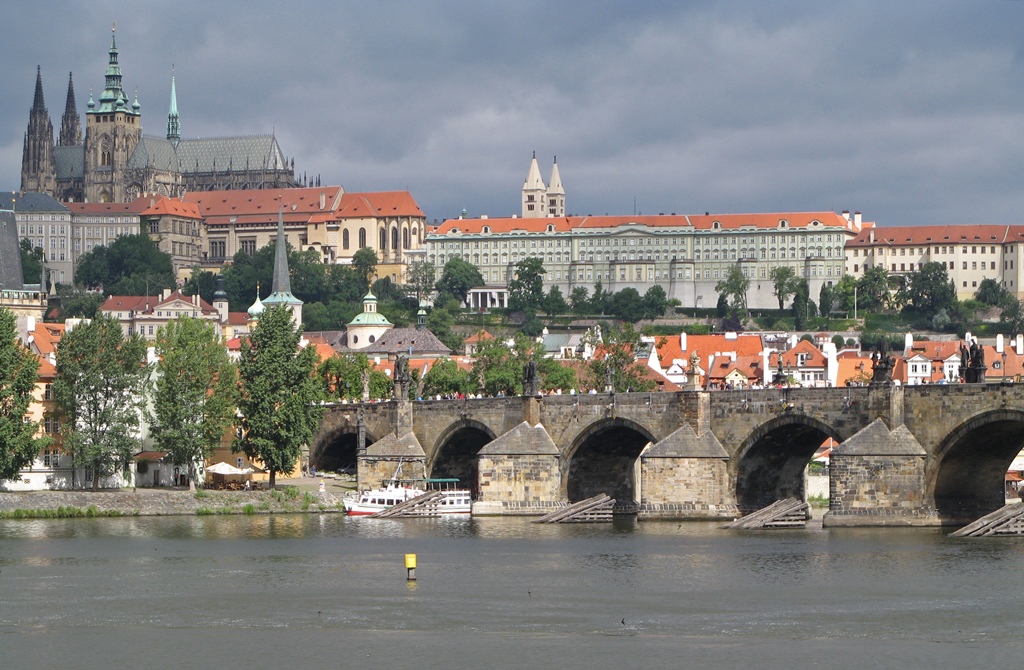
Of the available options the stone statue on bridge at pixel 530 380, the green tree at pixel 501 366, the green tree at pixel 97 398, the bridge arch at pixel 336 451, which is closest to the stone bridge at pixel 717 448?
the stone statue on bridge at pixel 530 380

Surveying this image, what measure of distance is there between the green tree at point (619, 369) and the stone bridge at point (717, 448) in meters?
18.3

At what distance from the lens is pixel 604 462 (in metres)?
85.8

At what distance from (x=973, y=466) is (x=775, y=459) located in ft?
30.5

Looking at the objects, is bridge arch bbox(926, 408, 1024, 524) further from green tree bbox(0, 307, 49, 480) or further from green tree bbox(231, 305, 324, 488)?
green tree bbox(0, 307, 49, 480)

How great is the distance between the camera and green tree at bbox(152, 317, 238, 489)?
3386 inches

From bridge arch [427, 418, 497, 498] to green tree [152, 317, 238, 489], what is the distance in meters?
9.12

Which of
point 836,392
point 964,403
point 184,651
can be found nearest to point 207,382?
point 836,392

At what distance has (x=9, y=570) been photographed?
64.1 meters

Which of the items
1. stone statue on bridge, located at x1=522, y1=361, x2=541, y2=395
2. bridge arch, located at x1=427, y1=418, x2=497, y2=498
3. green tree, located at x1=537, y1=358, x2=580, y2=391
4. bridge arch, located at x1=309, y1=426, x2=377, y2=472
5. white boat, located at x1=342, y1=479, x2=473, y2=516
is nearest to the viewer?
stone statue on bridge, located at x1=522, y1=361, x2=541, y2=395

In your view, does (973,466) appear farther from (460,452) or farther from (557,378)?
(557,378)

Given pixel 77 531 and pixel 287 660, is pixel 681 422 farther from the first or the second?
pixel 287 660

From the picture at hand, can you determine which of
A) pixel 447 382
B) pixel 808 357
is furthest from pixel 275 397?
pixel 808 357

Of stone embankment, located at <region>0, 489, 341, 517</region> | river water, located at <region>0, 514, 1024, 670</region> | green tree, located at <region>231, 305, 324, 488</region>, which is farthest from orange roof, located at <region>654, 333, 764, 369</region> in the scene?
river water, located at <region>0, 514, 1024, 670</region>

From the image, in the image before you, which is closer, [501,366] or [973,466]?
[973,466]
